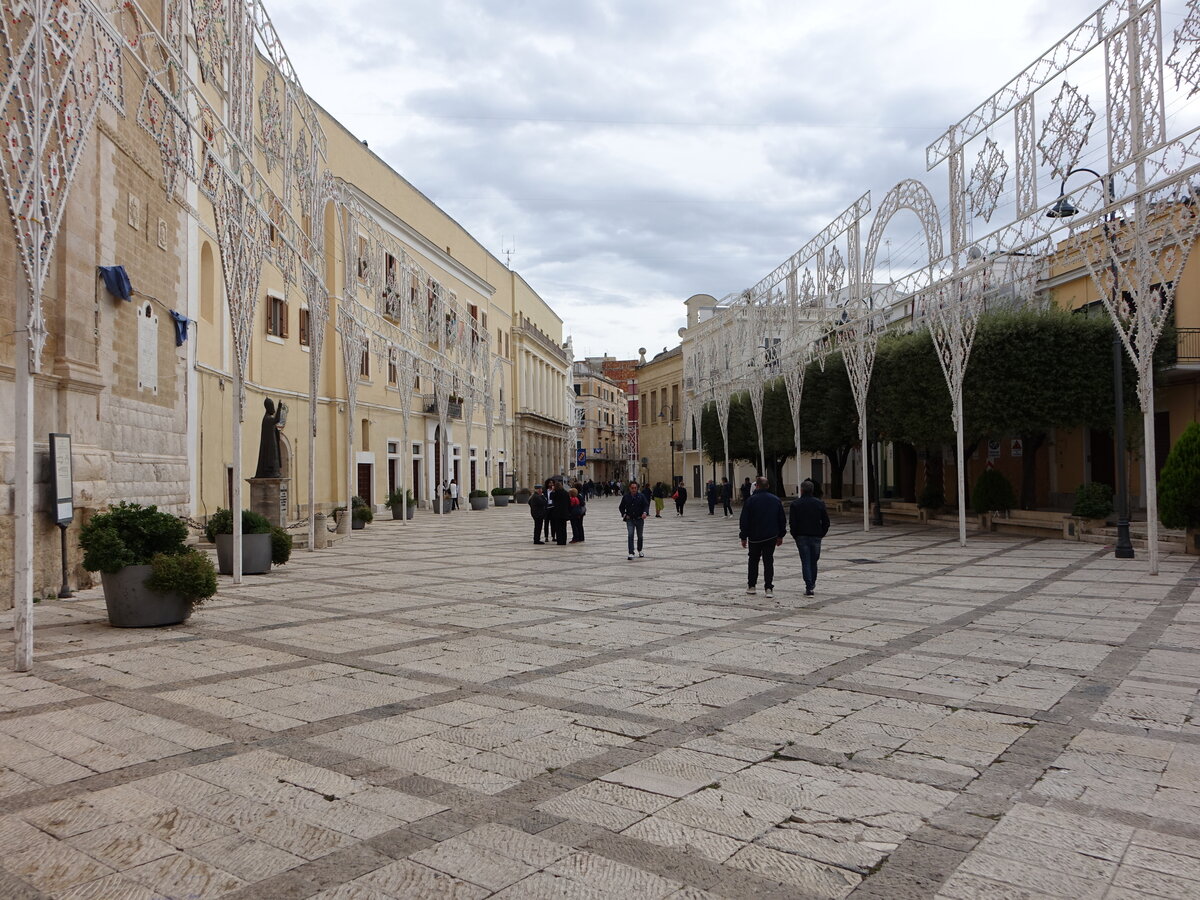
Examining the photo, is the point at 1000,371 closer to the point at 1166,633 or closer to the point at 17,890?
the point at 1166,633

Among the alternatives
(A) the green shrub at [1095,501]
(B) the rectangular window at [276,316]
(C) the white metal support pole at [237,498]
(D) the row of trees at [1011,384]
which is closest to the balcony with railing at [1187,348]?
(D) the row of trees at [1011,384]

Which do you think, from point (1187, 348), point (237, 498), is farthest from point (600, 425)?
point (237, 498)

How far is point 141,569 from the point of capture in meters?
8.16

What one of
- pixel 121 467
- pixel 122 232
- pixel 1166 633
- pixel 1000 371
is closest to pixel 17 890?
pixel 1166 633

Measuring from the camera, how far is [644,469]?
7225 centimetres

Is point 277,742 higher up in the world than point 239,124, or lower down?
lower down

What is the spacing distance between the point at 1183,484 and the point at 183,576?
14.1 meters

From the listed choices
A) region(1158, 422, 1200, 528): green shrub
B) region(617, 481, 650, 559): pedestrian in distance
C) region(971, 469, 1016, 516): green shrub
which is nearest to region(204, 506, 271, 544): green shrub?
region(617, 481, 650, 559): pedestrian in distance

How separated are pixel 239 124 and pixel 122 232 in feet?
7.67

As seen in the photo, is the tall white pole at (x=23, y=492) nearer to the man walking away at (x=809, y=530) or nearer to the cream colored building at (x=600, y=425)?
the man walking away at (x=809, y=530)

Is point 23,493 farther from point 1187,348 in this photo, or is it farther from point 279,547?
point 1187,348

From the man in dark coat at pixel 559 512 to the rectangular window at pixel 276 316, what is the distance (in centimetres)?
1124

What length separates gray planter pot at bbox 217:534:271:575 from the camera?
12555mm

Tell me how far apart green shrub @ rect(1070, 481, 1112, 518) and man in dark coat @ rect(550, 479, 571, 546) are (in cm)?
1065
